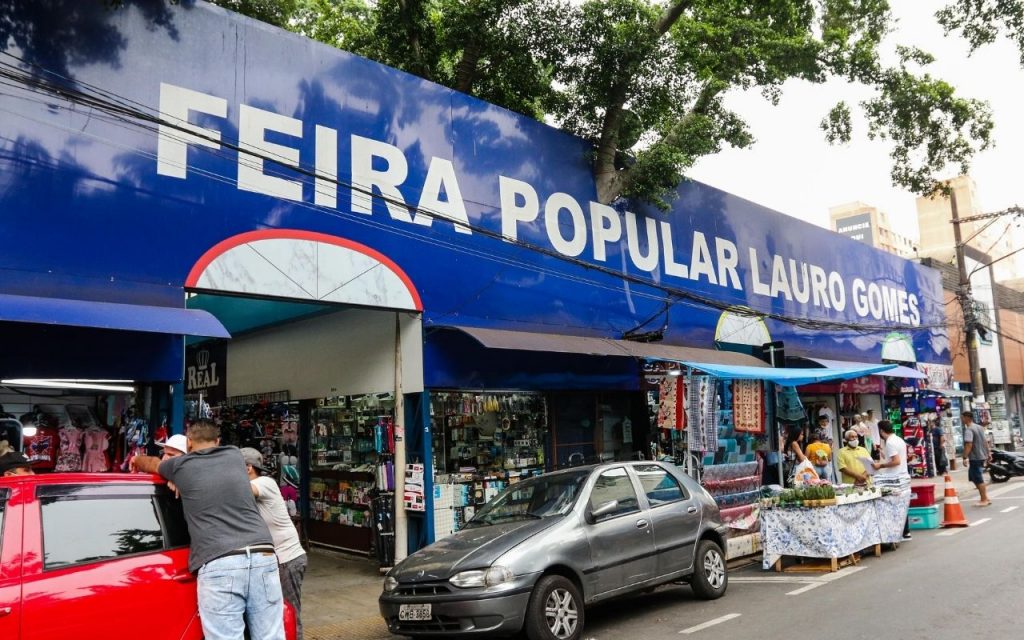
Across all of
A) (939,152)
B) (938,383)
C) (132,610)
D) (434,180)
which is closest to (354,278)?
(434,180)

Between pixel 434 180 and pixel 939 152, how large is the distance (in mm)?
11946

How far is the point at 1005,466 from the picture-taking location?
21531 mm

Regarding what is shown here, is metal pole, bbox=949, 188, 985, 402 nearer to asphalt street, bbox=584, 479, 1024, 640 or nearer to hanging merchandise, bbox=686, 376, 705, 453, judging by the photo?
asphalt street, bbox=584, 479, 1024, 640

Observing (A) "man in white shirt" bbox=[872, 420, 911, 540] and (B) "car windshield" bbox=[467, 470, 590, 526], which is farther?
(A) "man in white shirt" bbox=[872, 420, 911, 540]

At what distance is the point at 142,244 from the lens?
8156mm

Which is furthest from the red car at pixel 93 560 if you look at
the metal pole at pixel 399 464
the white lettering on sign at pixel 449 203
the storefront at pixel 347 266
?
the metal pole at pixel 399 464

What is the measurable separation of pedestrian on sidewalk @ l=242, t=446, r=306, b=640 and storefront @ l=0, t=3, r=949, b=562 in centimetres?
227

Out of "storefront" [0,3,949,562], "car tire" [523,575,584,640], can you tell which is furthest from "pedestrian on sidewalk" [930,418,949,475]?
"car tire" [523,575,584,640]

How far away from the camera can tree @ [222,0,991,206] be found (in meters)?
13.5

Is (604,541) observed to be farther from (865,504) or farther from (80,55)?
(80,55)

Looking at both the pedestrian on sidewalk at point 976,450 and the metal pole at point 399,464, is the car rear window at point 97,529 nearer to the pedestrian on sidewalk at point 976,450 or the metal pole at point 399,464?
the metal pole at point 399,464

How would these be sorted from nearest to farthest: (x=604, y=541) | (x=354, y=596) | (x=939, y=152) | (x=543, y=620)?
(x=543, y=620), (x=604, y=541), (x=354, y=596), (x=939, y=152)

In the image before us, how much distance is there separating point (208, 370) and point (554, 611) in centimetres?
842

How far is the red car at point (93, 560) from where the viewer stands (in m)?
3.84
